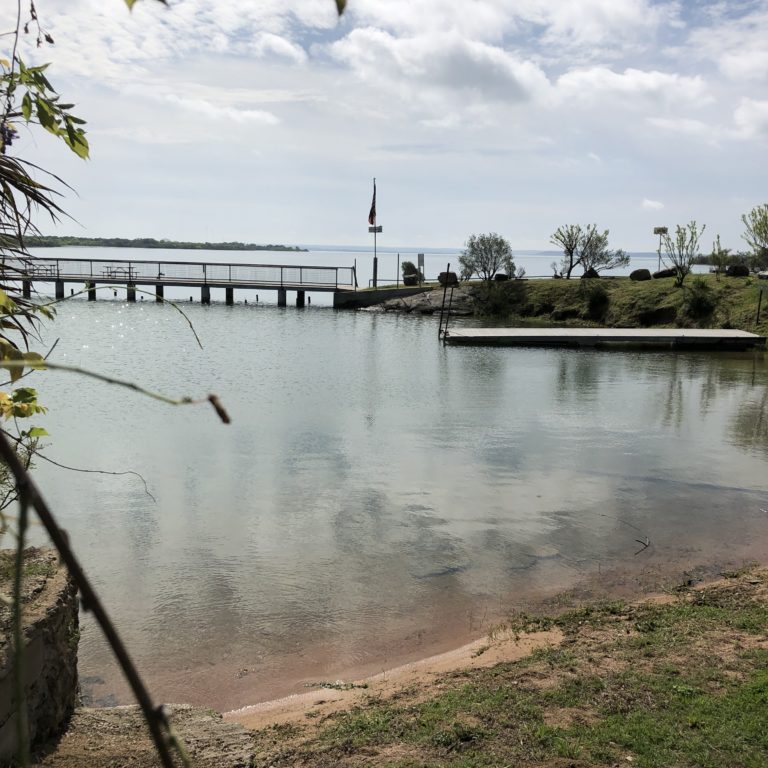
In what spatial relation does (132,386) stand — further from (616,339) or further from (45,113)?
(616,339)

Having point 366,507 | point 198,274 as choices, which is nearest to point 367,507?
point 366,507

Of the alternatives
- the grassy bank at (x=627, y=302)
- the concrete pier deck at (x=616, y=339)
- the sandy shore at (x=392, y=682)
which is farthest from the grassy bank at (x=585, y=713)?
the grassy bank at (x=627, y=302)

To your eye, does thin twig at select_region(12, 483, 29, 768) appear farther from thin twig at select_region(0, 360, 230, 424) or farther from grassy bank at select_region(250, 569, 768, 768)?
grassy bank at select_region(250, 569, 768, 768)

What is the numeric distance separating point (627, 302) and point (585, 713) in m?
41.6

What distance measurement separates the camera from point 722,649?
6.65 metres

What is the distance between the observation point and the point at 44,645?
5.04m

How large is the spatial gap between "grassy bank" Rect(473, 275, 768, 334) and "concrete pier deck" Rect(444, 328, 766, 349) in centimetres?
351

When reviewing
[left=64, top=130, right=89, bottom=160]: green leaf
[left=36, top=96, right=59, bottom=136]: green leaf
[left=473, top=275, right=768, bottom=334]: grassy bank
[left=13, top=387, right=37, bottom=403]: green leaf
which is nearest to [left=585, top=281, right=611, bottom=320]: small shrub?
[left=473, top=275, right=768, bottom=334]: grassy bank

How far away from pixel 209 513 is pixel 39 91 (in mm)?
10131

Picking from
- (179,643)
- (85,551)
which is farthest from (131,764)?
(85,551)

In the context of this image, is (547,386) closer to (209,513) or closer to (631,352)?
(631,352)

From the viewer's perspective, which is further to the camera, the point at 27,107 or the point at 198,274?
the point at 198,274

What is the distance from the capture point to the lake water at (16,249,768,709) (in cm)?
832

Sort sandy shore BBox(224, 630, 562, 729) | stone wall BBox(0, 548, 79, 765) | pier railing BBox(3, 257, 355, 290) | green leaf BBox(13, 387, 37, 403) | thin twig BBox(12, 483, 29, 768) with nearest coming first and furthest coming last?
thin twig BBox(12, 483, 29, 768) < green leaf BBox(13, 387, 37, 403) < stone wall BBox(0, 548, 79, 765) < sandy shore BBox(224, 630, 562, 729) < pier railing BBox(3, 257, 355, 290)
